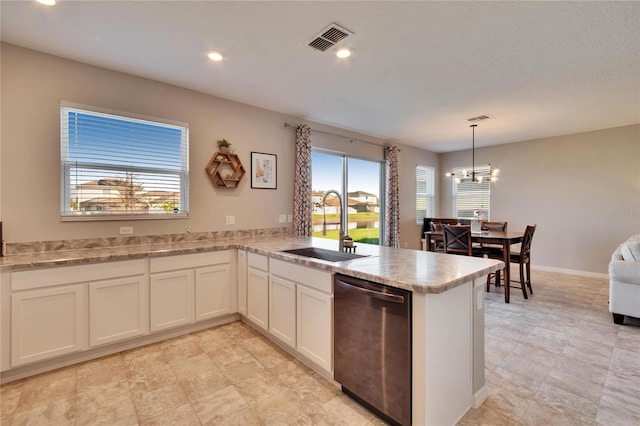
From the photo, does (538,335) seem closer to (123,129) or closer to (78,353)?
(78,353)

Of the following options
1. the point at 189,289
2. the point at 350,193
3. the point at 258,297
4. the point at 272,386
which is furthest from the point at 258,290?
the point at 350,193

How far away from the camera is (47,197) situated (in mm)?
2674

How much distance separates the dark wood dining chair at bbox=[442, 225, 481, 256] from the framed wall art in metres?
2.54

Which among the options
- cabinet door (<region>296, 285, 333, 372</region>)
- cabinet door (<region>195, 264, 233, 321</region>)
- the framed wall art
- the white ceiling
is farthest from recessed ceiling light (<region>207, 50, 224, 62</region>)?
A: cabinet door (<region>296, 285, 333, 372</region>)

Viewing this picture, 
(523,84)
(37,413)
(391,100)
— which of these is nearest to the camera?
(37,413)

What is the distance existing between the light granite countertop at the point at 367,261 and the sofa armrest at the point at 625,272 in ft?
7.46

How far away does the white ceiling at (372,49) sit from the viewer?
2090mm

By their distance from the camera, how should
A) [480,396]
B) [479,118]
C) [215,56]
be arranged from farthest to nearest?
[479,118], [215,56], [480,396]

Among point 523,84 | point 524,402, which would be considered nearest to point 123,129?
point 524,402

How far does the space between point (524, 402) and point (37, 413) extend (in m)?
3.13

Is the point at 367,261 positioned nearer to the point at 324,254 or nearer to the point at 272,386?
the point at 324,254

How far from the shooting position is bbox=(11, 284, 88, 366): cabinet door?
2191 mm

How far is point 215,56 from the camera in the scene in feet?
8.90

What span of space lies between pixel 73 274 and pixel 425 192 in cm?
684
